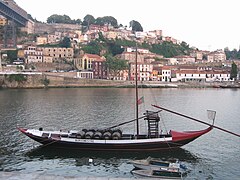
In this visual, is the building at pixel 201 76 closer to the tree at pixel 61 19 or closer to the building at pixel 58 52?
the building at pixel 58 52

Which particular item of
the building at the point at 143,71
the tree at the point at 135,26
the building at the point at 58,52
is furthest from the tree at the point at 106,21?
the building at the point at 143,71

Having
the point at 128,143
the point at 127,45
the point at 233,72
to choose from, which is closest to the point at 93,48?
the point at 127,45

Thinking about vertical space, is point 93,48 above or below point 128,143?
above

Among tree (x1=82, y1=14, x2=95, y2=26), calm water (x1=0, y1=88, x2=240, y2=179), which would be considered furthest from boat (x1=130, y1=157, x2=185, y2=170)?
tree (x1=82, y1=14, x2=95, y2=26)

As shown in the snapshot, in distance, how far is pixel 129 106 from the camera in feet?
171

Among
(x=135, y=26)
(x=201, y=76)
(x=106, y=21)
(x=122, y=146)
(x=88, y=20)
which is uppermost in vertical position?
(x=106, y=21)

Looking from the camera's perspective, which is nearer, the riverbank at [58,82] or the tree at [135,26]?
the riverbank at [58,82]

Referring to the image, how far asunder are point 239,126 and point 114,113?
15.7m

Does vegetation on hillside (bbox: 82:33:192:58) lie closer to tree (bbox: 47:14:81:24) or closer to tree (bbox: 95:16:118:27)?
tree (bbox: 95:16:118:27)

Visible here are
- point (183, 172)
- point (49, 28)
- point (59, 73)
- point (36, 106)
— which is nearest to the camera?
point (183, 172)

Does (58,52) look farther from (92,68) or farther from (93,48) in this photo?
(92,68)

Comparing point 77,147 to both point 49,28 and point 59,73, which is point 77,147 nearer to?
point 59,73

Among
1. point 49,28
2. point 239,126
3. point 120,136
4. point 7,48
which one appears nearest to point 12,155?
point 120,136

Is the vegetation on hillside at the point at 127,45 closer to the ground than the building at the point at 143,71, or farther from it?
farther from it
